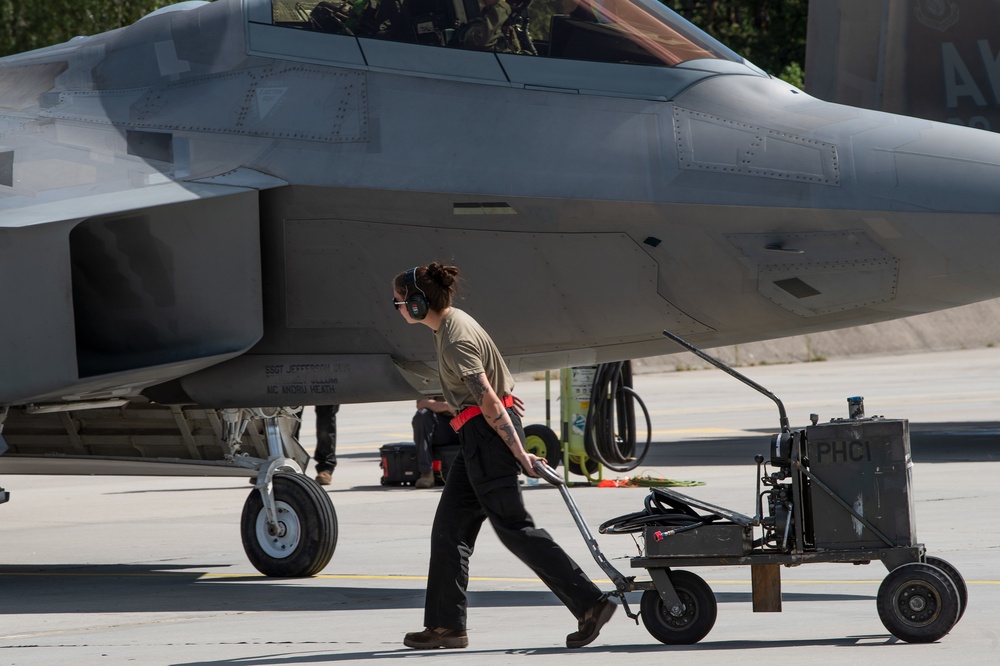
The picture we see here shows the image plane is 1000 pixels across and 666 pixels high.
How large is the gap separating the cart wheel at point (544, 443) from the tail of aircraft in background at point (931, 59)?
4.67 meters

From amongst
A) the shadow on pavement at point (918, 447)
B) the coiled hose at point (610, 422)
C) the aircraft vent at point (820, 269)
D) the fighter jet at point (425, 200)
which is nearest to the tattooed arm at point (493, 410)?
the fighter jet at point (425, 200)

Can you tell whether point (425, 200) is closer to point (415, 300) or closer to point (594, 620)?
point (415, 300)

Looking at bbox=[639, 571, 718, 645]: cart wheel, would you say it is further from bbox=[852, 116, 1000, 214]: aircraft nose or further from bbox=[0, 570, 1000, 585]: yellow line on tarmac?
bbox=[852, 116, 1000, 214]: aircraft nose

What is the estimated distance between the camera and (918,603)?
6.24 m

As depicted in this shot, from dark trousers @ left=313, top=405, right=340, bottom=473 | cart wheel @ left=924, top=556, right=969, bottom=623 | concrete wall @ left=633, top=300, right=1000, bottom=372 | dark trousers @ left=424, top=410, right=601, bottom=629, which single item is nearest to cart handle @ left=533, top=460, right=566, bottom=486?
dark trousers @ left=424, top=410, right=601, bottom=629

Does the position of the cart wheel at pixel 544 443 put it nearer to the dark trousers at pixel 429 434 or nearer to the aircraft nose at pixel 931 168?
the dark trousers at pixel 429 434

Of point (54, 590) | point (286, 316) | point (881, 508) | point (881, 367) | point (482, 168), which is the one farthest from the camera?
point (881, 367)

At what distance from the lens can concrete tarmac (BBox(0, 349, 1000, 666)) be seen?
6492 millimetres

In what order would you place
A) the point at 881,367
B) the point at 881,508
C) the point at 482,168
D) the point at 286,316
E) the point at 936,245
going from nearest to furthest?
the point at 881,508, the point at 936,245, the point at 482,168, the point at 286,316, the point at 881,367

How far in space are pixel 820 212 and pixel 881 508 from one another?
1807 millimetres

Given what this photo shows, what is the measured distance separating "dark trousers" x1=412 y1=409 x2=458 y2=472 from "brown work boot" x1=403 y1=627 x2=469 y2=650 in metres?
7.90

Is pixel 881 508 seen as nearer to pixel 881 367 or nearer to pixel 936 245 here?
pixel 936 245

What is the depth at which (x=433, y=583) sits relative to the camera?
6.59m

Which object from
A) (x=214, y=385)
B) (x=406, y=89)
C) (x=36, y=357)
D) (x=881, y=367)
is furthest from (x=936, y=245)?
(x=881, y=367)
